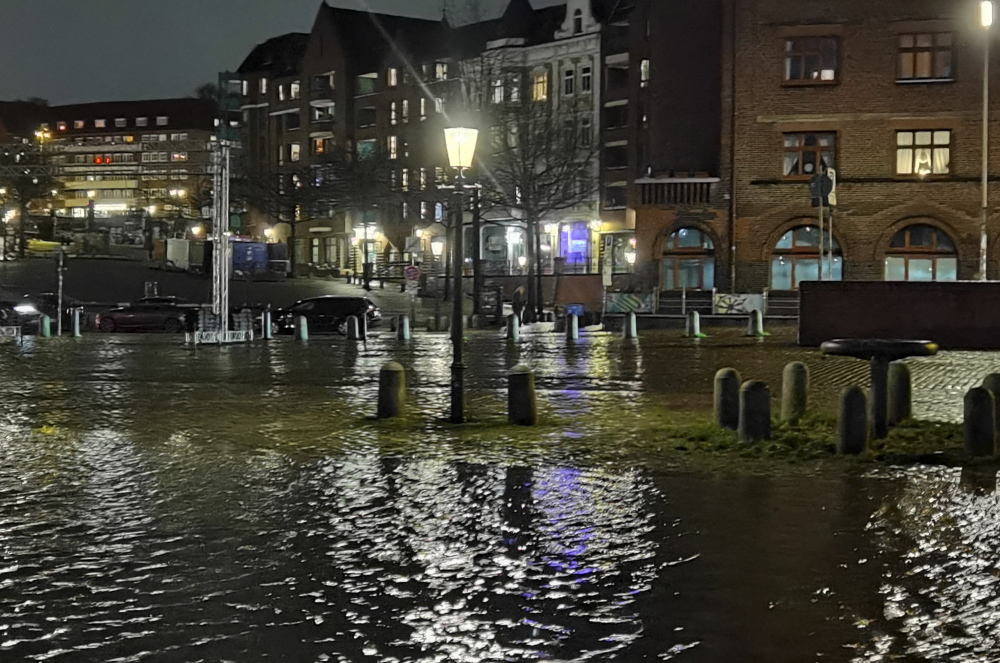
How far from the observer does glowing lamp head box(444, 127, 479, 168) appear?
50.2ft

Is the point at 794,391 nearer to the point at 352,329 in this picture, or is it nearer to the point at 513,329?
the point at 513,329

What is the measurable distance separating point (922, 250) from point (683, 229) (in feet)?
29.8

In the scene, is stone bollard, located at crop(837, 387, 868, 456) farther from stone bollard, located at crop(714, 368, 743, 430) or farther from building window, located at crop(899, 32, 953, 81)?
building window, located at crop(899, 32, 953, 81)

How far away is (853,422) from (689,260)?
36.6 meters

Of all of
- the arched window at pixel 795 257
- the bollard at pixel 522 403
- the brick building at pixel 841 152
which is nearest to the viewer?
the bollard at pixel 522 403

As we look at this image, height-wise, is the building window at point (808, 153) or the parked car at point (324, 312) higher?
the building window at point (808, 153)

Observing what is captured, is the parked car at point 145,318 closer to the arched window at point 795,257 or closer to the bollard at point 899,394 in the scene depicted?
the arched window at point 795,257

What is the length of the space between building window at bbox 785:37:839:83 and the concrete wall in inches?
783

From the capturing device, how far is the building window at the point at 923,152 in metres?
45.4

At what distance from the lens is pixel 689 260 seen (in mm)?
48469

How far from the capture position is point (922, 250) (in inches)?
1783

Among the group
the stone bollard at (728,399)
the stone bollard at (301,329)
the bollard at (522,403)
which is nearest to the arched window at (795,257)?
the stone bollard at (301,329)

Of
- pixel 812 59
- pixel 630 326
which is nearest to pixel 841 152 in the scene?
pixel 812 59

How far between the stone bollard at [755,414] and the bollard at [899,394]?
91.1 inches
